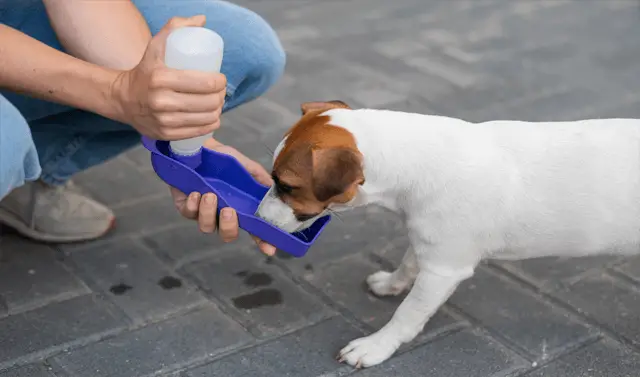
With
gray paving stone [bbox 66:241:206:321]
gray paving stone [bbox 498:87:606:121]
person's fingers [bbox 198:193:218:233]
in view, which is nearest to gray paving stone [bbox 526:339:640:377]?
person's fingers [bbox 198:193:218:233]

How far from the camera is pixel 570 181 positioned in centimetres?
250

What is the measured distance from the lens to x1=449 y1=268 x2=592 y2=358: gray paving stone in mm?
2713

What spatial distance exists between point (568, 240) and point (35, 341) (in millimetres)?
1489

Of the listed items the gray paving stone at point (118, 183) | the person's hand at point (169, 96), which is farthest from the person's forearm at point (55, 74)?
the gray paving stone at point (118, 183)

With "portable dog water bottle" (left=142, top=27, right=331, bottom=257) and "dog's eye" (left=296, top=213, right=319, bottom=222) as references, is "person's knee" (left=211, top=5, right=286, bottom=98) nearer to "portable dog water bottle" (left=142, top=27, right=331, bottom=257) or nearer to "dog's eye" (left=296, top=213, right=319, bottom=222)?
"portable dog water bottle" (left=142, top=27, right=331, bottom=257)

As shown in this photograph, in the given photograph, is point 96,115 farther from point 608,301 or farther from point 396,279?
point 608,301

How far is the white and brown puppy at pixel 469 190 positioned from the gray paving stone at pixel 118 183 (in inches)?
46.7

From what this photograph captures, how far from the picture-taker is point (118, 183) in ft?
11.8

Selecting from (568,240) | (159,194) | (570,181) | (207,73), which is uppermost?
(207,73)

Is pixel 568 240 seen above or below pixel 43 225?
above

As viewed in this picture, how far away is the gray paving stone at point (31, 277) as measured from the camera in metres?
2.85

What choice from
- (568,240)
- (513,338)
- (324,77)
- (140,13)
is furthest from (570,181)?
(324,77)

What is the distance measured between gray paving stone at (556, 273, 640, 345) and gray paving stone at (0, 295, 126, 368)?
137cm

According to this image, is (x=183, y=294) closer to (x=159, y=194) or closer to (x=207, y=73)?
(x=159, y=194)
